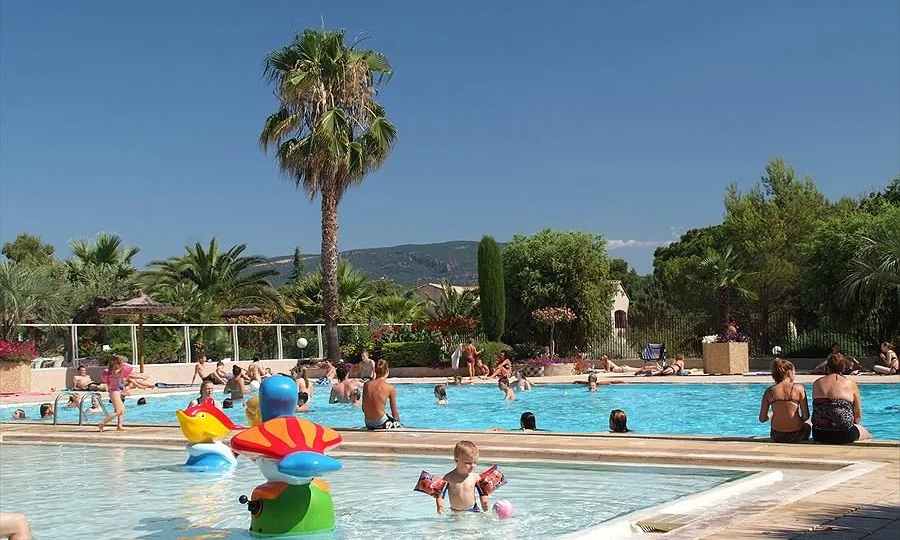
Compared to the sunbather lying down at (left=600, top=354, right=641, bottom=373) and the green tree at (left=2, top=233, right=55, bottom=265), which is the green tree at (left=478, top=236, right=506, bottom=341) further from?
the green tree at (left=2, top=233, right=55, bottom=265)

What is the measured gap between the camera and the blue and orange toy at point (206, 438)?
1088cm

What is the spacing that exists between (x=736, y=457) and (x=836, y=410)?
1.57 m

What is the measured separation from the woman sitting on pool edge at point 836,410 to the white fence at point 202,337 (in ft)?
71.4

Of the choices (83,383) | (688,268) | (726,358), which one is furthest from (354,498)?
(688,268)

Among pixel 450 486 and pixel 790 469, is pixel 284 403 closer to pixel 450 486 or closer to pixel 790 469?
pixel 450 486

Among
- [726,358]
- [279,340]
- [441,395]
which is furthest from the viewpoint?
[279,340]

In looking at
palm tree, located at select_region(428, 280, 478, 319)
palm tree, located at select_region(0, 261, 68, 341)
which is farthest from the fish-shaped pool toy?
palm tree, located at select_region(428, 280, 478, 319)

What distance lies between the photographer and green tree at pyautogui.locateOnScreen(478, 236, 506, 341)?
34000 mm

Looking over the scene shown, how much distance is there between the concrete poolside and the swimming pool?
444cm

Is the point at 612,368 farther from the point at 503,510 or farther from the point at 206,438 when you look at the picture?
the point at 503,510

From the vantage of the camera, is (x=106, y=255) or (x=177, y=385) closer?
(x=177, y=385)

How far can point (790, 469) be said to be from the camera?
Answer: 8.77 meters

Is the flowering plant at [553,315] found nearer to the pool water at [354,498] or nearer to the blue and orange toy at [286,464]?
the pool water at [354,498]

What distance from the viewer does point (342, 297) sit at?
39.9 m
